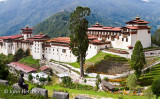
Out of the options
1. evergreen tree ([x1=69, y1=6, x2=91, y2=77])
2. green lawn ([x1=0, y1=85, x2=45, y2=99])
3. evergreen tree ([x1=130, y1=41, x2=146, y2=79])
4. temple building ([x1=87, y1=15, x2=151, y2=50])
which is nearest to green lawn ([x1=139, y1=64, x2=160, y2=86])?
evergreen tree ([x1=130, y1=41, x2=146, y2=79])

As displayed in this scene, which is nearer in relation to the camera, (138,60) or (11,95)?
(11,95)

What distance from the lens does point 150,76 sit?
3083 centimetres

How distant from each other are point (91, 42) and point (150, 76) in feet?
55.1

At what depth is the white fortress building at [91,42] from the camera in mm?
40994

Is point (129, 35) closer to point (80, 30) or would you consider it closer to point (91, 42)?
point (91, 42)

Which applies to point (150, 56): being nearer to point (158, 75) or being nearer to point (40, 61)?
point (158, 75)

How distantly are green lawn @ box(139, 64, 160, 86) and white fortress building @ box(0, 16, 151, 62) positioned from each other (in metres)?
6.38

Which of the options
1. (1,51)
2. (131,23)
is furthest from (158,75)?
(1,51)

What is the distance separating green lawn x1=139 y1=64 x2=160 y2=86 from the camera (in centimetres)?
2945

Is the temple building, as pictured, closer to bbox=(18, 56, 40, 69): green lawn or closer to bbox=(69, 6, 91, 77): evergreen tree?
bbox=(69, 6, 91, 77): evergreen tree

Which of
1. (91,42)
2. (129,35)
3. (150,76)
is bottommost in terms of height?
(150,76)

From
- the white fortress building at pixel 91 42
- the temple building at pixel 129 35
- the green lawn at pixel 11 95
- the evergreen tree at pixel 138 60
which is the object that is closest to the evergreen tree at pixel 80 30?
the evergreen tree at pixel 138 60

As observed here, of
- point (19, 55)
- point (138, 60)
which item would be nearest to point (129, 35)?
point (138, 60)

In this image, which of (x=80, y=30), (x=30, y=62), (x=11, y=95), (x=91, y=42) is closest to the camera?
(x=11, y=95)
